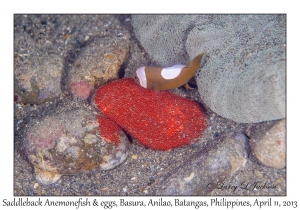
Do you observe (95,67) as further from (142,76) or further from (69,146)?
(69,146)

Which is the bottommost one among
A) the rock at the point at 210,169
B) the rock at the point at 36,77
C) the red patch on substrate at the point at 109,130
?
the rock at the point at 210,169

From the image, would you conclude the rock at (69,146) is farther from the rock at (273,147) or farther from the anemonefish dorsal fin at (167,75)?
the rock at (273,147)

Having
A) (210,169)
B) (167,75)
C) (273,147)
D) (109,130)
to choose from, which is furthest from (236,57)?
(109,130)

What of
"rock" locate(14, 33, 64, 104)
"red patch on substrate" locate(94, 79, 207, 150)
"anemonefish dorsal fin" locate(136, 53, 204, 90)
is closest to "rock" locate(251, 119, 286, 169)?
"red patch on substrate" locate(94, 79, 207, 150)

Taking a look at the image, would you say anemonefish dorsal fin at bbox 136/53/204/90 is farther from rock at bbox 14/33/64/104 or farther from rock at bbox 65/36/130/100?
rock at bbox 14/33/64/104

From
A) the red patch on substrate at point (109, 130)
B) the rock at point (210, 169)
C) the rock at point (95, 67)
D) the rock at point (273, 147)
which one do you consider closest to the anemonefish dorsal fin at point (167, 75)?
the rock at point (95, 67)
